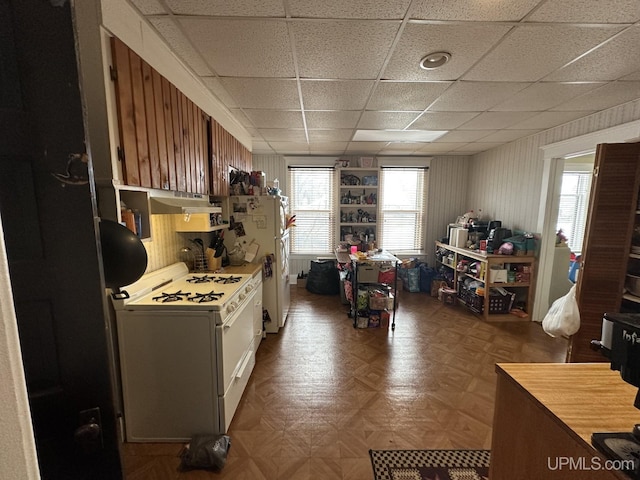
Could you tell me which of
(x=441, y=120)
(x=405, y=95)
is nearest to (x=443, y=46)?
(x=405, y=95)

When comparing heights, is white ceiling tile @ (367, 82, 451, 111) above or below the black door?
above

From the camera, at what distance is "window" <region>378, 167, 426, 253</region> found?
4973 millimetres

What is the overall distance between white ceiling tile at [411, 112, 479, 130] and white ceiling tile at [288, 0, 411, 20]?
5.20 feet

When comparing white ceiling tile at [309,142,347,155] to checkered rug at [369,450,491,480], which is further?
white ceiling tile at [309,142,347,155]

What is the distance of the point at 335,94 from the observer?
2.28m

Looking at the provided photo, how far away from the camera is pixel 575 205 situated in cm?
484

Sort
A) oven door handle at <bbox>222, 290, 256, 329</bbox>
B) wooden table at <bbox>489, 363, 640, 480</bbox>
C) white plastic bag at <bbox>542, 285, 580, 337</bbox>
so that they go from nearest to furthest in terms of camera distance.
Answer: wooden table at <bbox>489, 363, 640, 480</bbox>
oven door handle at <bbox>222, 290, 256, 329</bbox>
white plastic bag at <bbox>542, 285, 580, 337</bbox>

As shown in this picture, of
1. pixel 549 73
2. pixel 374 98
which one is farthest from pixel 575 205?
pixel 374 98

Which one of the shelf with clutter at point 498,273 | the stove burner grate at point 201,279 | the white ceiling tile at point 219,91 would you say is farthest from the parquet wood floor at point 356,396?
the white ceiling tile at point 219,91

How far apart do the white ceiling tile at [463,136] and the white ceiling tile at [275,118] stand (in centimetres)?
200

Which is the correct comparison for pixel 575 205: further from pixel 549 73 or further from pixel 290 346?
pixel 290 346

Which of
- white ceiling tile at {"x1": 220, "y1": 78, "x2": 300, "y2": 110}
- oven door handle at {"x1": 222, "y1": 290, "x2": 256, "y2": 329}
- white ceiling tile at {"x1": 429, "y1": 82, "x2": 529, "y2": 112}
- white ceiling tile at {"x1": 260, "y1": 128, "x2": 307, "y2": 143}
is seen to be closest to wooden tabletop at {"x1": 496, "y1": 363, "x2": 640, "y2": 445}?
oven door handle at {"x1": 222, "y1": 290, "x2": 256, "y2": 329}

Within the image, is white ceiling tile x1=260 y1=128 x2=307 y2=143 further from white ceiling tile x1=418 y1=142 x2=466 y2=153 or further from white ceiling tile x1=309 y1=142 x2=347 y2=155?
white ceiling tile x1=418 y1=142 x2=466 y2=153

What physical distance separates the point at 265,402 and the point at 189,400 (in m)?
0.61
